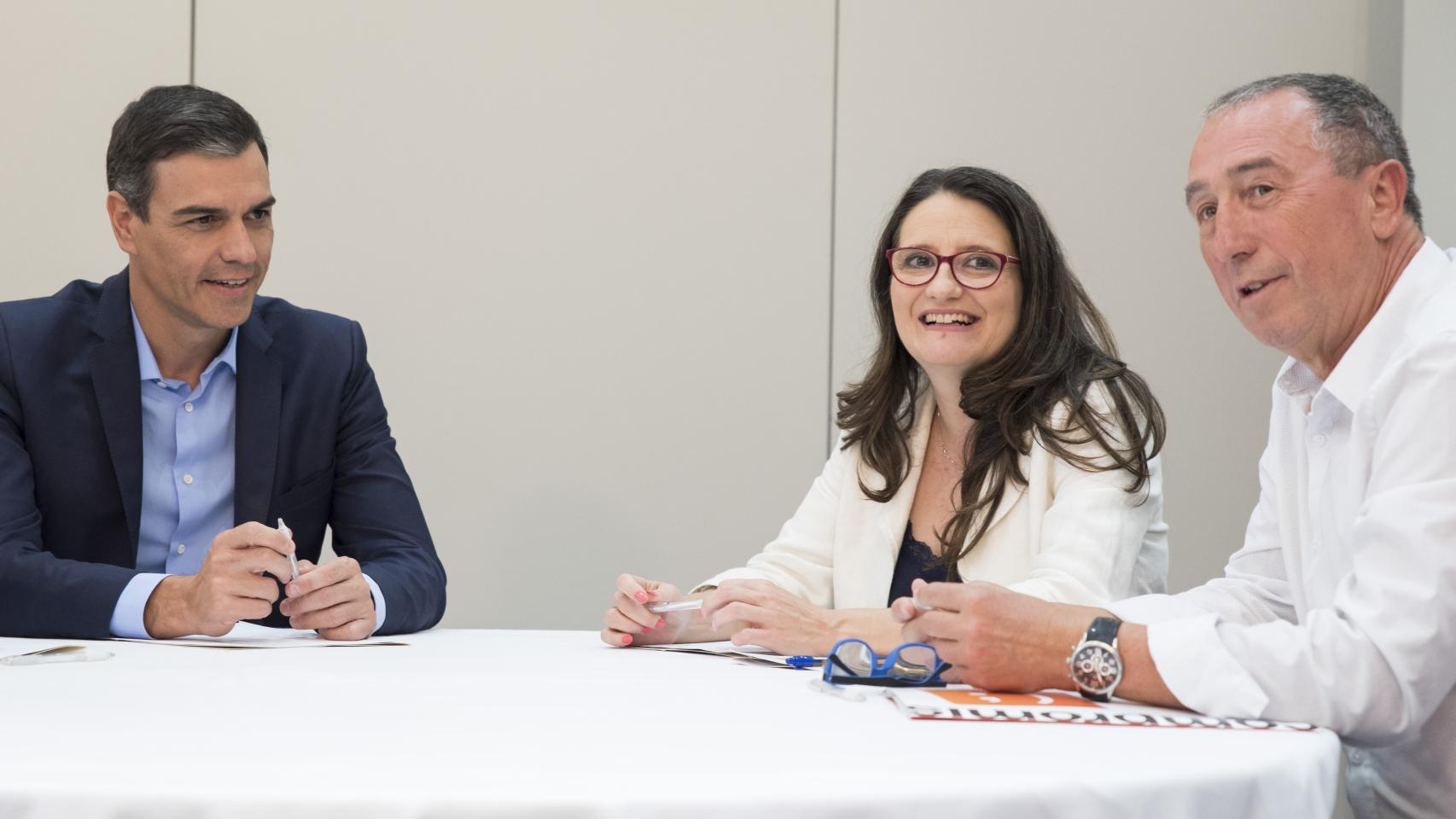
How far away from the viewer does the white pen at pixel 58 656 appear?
1.63m

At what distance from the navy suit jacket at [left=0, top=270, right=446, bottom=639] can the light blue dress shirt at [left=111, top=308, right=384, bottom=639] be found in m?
0.06

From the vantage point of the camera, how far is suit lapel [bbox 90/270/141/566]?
95.3 inches

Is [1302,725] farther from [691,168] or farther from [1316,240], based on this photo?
[691,168]

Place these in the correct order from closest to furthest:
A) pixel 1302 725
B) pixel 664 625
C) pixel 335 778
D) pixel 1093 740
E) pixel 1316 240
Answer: pixel 335 778, pixel 1093 740, pixel 1302 725, pixel 1316 240, pixel 664 625

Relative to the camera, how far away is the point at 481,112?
382 centimetres

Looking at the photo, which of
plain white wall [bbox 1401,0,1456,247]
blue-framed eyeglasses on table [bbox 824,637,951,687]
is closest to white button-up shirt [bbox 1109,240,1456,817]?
blue-framed eyeglasses on table [bbox 824,637,951,687]

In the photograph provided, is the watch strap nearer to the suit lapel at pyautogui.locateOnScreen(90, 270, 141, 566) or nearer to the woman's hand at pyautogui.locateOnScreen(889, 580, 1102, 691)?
the woman's hand at pyautogui.locateOnScreen(889, 580, 1102, 691)

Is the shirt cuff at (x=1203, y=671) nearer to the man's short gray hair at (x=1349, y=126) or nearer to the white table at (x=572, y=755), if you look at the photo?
the white table at (x=572, y=755)

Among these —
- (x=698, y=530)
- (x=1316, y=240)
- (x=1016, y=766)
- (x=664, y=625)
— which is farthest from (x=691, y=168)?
(x=1016, y=766)

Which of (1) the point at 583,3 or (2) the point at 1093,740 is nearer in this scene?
(2) the point at 1093,740

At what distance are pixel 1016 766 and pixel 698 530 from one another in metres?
2.86

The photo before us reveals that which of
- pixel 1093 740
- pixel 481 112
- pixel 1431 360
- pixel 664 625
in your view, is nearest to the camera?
pixel 1093 740

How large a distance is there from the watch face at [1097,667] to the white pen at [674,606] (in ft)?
2.62

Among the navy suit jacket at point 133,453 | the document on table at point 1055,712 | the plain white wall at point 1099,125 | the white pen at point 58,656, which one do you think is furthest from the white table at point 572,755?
the plain white wall at point 1099,125
